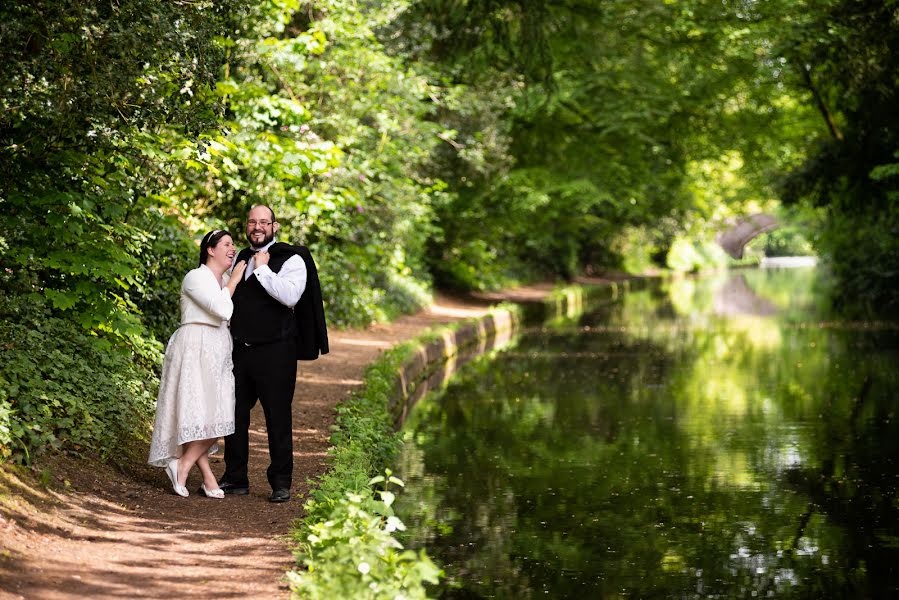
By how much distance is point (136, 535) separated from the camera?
6930mm

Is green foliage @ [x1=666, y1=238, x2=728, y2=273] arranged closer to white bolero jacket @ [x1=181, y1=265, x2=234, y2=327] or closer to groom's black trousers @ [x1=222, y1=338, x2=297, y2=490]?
groom's black trousers @ [x1=222, y1=338, x2=297, y2=490]

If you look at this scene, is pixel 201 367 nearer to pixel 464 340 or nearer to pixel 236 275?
pixel 236 275

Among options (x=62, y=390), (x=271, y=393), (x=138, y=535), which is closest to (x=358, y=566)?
(x=138, y=535)

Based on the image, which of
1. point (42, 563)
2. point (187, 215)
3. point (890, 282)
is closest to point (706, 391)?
point (187, 215)

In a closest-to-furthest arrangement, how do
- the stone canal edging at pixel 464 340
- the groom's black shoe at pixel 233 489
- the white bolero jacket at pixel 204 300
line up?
the white bolero jacket at pixel 204 300 → the groom's black shoe at pixel 233 489 → the stone canal edging at pixel 464 340

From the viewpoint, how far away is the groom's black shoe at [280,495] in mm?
8008

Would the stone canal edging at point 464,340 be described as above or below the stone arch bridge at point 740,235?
below

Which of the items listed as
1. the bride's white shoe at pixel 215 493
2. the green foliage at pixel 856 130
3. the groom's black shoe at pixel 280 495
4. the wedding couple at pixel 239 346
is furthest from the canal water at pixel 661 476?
the green foliage at pixel 856 130

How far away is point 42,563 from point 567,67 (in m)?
27.7

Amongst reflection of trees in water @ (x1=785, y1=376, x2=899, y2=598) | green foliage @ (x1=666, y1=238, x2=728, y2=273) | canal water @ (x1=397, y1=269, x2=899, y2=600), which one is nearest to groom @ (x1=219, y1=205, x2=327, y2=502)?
canal water @ (x1=397, y1=269, x2=899, y2=600)

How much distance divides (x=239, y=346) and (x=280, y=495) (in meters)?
0.97

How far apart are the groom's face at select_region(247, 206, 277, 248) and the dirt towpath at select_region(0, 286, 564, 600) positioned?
5.38 ft

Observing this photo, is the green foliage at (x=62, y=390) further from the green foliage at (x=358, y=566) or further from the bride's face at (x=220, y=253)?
the green foliage at (x=358, y=566)

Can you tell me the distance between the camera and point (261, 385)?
7.89 meters
